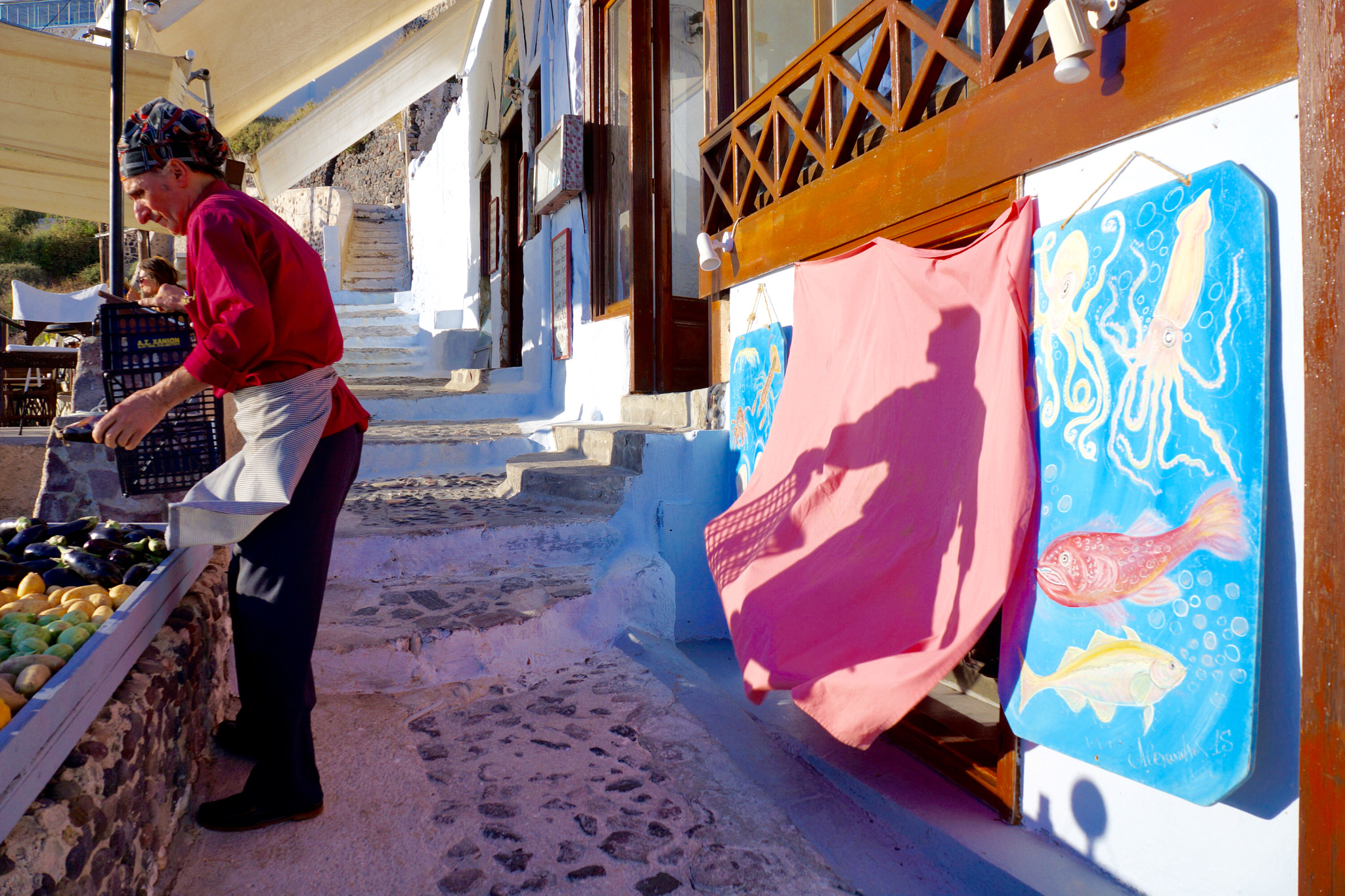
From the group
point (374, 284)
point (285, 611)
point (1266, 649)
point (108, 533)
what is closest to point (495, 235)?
point (374, 284)

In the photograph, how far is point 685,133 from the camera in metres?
6.32

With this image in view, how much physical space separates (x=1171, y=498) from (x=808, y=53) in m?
2.86

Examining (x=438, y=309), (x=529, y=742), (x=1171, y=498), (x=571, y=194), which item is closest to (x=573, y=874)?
(x=529, y=742)

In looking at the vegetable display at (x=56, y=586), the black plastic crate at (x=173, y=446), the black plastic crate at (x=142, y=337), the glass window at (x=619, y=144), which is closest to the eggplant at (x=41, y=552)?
the vegetable display at (x=56, y=586)

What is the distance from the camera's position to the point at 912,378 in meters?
2.75

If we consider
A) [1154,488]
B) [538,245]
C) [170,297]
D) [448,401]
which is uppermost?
[538,245]

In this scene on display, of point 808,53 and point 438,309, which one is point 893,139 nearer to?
point 808,53

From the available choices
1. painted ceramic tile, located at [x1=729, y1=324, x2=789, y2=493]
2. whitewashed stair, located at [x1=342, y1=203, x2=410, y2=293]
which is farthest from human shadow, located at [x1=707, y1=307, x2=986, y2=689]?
whitewashed stair, located at [x1=342, y1=203, x2=410, y2=293]

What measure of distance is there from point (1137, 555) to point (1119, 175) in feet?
3.44

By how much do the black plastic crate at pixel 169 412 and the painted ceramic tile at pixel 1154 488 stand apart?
2.66m

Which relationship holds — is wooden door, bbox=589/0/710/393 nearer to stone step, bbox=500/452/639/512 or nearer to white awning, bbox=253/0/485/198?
stone step, bbox=500/452/639/512

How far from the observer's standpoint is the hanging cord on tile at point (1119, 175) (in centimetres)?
192

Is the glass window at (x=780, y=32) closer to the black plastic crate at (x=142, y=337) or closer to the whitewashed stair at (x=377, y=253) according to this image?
the black plastic crate at (x=142, y=337)

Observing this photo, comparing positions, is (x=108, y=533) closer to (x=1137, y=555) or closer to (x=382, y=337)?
(x=1137, y=555)
